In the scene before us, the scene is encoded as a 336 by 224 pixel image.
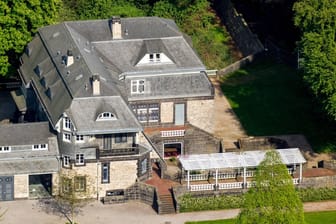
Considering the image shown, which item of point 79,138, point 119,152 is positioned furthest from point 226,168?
point 79,138

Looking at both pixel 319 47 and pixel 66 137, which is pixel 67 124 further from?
pixel 319 47

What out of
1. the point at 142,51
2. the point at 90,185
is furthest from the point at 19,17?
the point at 90,185

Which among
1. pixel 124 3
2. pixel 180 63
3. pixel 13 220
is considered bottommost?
pixel 13 220

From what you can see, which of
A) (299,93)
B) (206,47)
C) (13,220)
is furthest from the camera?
(206,47)

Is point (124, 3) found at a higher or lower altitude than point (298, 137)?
higher

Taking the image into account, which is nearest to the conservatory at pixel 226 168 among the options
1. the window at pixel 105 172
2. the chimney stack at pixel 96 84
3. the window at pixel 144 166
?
the window at pixel 144 166

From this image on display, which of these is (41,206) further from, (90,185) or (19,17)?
(19,17)

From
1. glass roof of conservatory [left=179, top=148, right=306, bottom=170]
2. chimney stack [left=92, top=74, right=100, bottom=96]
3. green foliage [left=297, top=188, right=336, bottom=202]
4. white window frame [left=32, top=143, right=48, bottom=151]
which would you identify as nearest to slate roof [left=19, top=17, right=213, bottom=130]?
chimney stack [left=92, top=74, right=100, bottom=96]
